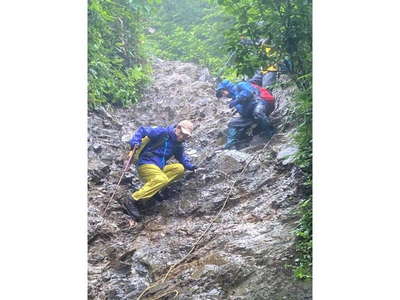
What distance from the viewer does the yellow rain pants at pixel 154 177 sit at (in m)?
3.31

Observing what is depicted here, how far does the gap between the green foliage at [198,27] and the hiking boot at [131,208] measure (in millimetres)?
932

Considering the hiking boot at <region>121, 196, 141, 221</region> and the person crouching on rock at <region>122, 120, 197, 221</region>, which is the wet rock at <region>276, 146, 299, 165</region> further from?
the hiking boot at <region>121, 196, 141, 221</region>

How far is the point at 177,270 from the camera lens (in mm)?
3162

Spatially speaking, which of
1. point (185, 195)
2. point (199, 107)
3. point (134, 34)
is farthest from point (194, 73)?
point (185, 195)

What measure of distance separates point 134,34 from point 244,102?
84cm

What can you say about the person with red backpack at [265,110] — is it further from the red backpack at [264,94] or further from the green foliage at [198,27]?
the green foliage at [198,27]

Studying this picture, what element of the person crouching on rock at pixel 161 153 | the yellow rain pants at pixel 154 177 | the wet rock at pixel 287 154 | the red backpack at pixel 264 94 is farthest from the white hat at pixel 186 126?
the wet rock at pixel 287 154

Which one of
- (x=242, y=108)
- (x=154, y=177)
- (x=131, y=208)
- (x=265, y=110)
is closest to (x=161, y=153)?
(x=154, y=177)

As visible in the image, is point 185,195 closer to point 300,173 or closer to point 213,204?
point 213,204

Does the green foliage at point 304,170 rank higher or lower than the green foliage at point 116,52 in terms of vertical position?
lower

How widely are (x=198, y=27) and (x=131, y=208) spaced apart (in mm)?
1195

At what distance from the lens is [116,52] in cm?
346

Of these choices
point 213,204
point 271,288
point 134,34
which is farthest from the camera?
point 134,34

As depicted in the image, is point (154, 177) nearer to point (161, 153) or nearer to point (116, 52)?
point (161, 153)
